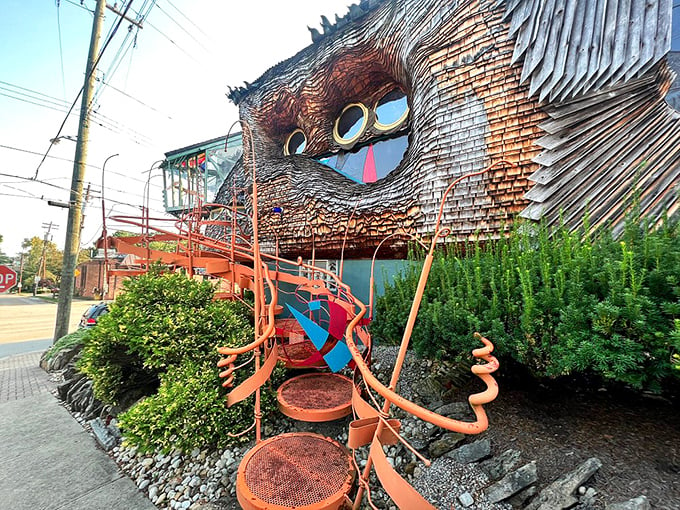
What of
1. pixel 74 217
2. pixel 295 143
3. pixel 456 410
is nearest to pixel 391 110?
pixel 295 143

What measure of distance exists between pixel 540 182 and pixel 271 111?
6074 mm

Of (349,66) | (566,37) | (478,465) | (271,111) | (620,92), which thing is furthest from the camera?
(271,111)

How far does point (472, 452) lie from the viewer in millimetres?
1810

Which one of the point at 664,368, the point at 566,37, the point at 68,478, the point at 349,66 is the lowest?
the point at 68,478

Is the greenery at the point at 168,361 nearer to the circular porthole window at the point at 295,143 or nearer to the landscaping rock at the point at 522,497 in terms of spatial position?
the landscaping rock at the point at 522,497

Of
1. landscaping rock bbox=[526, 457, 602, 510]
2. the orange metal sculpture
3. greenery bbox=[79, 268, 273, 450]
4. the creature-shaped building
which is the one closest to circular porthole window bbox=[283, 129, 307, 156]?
the creature-shaped building

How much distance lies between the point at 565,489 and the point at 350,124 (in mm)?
6352

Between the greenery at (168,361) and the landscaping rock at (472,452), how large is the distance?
170 cm

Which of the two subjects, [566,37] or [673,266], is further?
[566,37]

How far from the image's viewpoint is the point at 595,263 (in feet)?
5.78

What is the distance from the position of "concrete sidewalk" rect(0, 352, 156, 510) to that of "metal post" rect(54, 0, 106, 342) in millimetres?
2791

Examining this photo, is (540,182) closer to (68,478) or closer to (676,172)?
(676,172)

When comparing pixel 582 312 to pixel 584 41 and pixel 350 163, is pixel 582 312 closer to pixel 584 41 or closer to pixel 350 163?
pixel 584 41

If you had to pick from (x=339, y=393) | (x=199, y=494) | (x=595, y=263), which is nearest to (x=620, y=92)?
(x=595, y=263)
